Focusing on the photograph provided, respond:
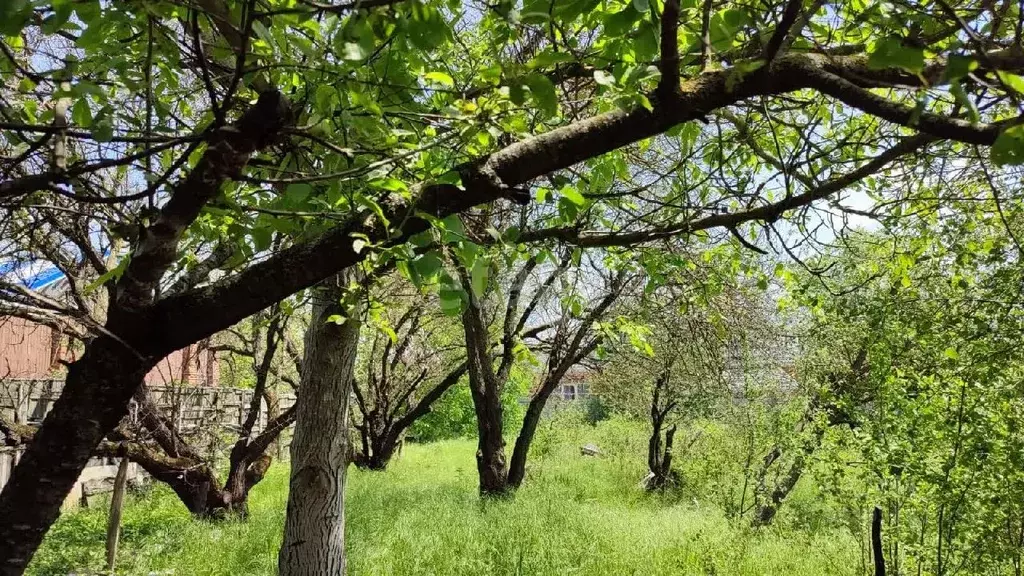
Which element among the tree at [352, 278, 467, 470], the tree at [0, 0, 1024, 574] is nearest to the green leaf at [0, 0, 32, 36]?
the tree at [0, 0, 1024, 574]

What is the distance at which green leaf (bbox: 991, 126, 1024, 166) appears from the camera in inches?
34.2

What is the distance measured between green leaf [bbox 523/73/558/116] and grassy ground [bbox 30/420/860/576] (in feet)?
16.1

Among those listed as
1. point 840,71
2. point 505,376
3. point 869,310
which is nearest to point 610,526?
point 505,376

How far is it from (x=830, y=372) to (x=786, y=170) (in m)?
8.88

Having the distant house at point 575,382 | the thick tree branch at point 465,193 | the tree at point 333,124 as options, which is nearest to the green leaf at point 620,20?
the tree at point 333,124

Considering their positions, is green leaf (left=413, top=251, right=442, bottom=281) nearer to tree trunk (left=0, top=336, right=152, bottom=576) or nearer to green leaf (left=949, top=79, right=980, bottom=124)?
tree trunk (left=0, top=336, right=152, bottom=576)

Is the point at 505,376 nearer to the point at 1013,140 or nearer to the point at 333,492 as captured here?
the point at 333,492

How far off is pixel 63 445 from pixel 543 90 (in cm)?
143

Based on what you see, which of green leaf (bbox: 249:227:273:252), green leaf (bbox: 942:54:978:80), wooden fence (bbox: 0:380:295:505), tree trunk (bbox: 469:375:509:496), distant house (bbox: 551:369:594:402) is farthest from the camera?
distant house (bbox: 551:369:594:402)

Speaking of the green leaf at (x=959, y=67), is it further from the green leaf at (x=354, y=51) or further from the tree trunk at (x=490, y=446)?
the tree trunk at (x=490, y=446)

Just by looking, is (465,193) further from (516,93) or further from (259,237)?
(259,237)

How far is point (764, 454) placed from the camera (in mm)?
8797

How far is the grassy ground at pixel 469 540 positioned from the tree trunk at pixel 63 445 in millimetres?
4111

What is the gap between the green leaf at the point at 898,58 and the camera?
858 millimetres
